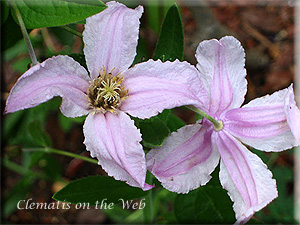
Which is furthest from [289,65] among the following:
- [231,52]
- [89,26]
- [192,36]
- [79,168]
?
[89,26]

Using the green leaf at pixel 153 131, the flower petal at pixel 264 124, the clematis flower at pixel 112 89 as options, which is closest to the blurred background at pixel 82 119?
the clematis flower at pixel 112 89

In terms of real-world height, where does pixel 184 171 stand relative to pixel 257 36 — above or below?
above

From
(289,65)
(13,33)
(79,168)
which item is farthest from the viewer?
(289,65)

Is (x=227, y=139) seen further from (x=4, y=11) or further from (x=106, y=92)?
(x=4, y=11)

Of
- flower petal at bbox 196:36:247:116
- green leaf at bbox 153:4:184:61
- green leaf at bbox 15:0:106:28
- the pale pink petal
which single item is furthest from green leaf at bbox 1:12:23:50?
the pale pink petal

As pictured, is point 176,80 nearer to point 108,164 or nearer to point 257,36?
point 108,164

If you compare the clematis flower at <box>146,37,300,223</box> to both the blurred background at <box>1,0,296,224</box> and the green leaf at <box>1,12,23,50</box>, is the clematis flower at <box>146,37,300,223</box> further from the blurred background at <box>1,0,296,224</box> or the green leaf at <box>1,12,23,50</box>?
the green leaf at <box>1,12,23,50</box>

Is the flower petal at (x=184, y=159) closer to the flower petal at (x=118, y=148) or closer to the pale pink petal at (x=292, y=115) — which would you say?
the flower petal at (x=118, y=148)

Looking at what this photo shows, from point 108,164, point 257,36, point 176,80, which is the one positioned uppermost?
point 176,80
